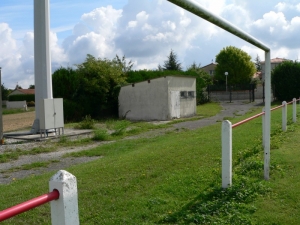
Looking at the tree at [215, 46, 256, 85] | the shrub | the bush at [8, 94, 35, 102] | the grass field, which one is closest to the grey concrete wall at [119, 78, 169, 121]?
the shrub

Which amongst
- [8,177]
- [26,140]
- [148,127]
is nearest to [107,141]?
[26,140]

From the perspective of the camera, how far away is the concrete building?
26.5 m

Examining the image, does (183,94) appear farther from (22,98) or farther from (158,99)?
(22,98)

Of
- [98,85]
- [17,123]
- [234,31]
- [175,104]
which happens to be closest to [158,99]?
[175,104]

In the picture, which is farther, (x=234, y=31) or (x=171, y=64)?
(x=171, y=64)

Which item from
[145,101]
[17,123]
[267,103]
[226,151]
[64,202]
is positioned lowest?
[17,123]

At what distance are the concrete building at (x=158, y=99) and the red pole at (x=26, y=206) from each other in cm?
2367

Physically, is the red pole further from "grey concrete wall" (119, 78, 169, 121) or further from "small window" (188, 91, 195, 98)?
"small window" (188, 91, 195, 98)

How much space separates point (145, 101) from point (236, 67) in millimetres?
46516

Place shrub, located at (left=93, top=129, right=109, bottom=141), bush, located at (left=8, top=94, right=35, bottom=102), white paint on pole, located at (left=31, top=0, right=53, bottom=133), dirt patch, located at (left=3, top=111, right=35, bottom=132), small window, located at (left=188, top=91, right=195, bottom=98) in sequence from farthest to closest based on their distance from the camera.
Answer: bush, located at (left=8, top=94, right=35, bottom=102) < small window, located at (left=188, top=91, right=195, bottom=98) < dirt patch, located at (left=3, top=111, right=35, bottom=132) < white paint on pole, located at (left=31, top=0, right=53, bottom=133) < shrub, located at (left=93, top=129, right=109, bottom=141)

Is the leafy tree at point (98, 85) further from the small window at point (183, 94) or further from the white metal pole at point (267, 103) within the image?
the white metal pole at point (267, 103)

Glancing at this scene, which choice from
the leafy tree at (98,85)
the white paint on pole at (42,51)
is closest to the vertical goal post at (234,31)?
the white paint on pole at (42,51)

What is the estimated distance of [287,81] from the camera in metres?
38.9

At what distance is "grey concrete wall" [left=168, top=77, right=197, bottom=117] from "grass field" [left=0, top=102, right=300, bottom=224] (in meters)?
17.2
